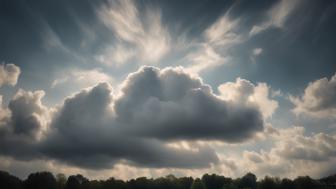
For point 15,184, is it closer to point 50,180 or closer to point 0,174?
point 0,174

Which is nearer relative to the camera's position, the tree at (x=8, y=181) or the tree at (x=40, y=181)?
the tree at (x=8, y=181)

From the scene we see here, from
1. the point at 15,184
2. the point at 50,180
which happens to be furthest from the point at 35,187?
the point at 15,184

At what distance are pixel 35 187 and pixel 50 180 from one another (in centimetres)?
812

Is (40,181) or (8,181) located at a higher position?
(40,181)

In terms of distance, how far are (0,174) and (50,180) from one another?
31.6 meters

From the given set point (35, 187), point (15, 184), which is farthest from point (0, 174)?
point (35, 187)

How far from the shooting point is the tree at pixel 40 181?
18088 cm

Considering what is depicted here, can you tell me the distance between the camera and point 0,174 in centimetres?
15750

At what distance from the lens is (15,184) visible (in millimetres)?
160875

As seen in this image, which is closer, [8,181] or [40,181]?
[8,181]

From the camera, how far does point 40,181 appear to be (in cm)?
18200

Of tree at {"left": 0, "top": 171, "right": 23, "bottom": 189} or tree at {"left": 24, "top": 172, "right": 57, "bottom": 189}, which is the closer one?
tree at {"left": 0, "top": 171, "right": 23, "bottom": 189}

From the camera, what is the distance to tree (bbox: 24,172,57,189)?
181 metres

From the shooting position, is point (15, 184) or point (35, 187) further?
point (35, 187)
